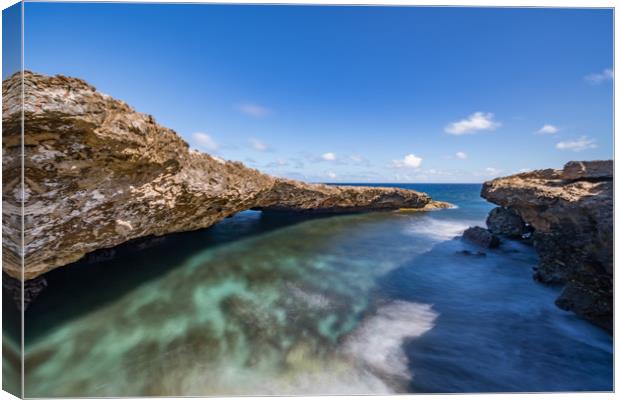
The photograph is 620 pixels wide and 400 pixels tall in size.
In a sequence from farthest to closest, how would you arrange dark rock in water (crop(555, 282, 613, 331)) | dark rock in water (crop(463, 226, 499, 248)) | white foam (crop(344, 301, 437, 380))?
dark rock in water (crop(463, 226, 499, 248)) < dark rock in water (crop(555, 282, 613, 331)) < white foam (crop(344, 301, 437, 380))

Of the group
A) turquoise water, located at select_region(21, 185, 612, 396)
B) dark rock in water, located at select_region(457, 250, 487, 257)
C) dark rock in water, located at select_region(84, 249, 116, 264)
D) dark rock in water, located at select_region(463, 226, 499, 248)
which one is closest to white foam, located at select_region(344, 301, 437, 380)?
turquoise water, located at select_region(21, 185, 612, 396)

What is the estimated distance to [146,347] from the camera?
3.65 metres

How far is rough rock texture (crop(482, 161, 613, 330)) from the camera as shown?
3.61 meters

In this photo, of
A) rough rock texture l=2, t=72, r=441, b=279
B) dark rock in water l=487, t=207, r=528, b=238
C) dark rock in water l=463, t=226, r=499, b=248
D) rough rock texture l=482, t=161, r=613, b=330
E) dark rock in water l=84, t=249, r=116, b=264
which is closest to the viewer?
rough rock texture l=2, t=72, r=441, b=279

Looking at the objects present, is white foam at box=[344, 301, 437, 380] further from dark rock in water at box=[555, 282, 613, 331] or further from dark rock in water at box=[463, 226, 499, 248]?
dark rock in water at box=[463, 226, 499, 248]

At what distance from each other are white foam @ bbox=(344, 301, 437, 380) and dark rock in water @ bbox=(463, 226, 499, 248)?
658 centimetres

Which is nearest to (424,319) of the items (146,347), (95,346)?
(146,347)

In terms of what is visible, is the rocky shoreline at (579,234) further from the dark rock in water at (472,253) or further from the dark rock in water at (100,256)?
the dark rock in water at (100,256)

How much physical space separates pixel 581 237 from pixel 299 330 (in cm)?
523

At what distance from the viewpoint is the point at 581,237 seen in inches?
157

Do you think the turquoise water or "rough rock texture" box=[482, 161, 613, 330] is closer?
the turquoise water

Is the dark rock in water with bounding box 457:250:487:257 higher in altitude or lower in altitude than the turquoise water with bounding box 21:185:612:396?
higher

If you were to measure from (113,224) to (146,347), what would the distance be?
8.17 feet

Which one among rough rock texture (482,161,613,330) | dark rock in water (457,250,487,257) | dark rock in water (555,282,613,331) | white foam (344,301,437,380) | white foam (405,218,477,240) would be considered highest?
rough rock texture (482,161,613,330)
